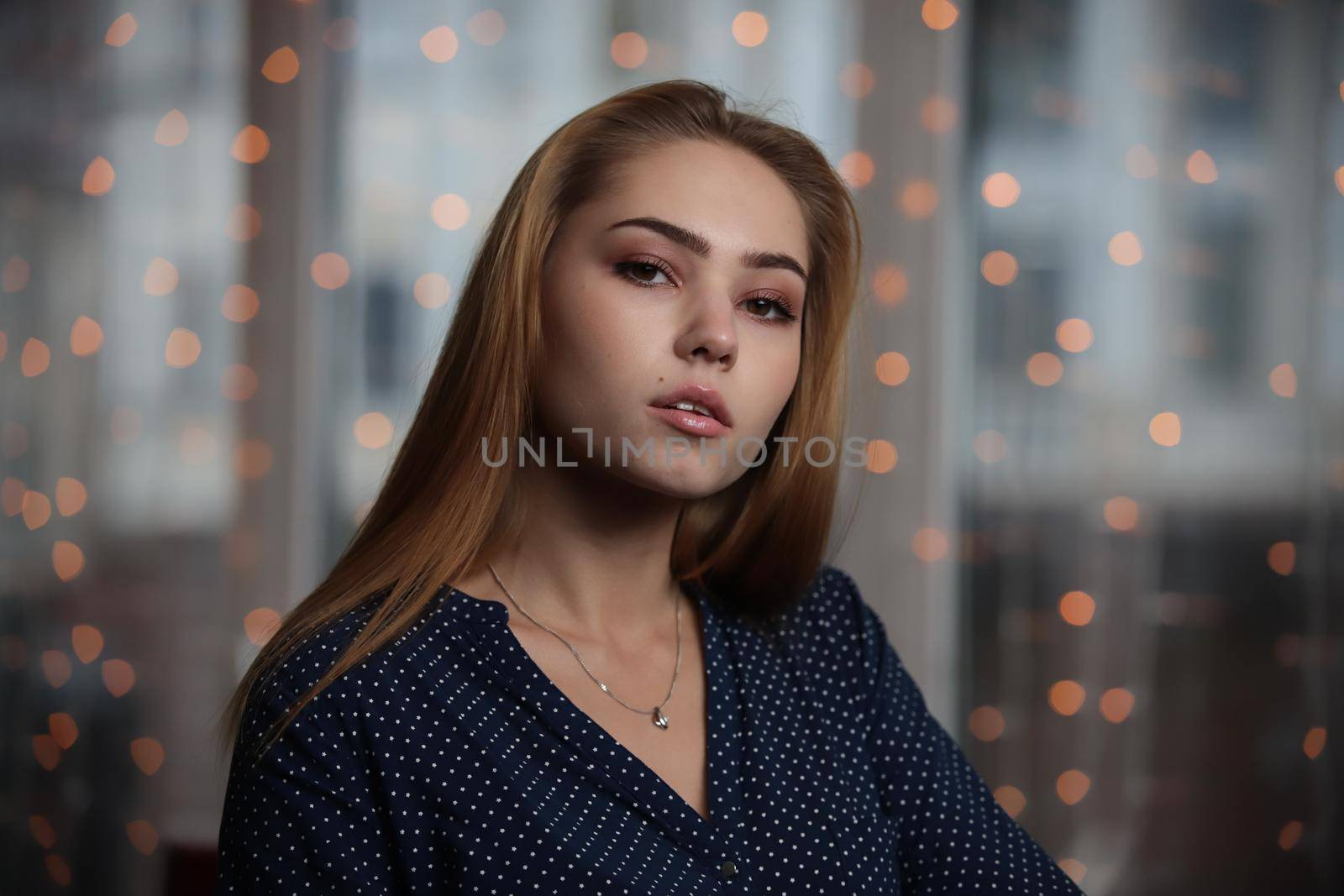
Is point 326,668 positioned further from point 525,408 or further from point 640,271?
point 640,271

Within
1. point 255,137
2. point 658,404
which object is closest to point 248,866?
point 658,404

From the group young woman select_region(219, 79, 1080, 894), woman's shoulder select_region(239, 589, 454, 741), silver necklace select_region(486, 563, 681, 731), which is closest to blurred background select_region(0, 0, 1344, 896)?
young woman select_region(219, 79, 1080, 894)

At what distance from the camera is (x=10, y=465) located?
2.50m

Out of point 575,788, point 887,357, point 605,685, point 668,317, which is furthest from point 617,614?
point 887,357

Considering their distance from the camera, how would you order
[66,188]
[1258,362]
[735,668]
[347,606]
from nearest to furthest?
[347,606] < [735,668] < [1258,362] < [66,188]

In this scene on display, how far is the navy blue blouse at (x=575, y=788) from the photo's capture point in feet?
2.79

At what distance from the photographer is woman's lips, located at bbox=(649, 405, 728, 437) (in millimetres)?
911

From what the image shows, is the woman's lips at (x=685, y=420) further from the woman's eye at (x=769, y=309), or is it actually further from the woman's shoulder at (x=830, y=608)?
the woman's shoulder at (x=830, y=608)

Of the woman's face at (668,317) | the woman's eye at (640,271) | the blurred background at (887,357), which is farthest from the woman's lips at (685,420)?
the blurred background at (887,357)

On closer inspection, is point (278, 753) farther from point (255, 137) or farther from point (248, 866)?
point (255, 137)

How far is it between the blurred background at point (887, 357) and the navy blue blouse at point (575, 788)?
46.4 inches

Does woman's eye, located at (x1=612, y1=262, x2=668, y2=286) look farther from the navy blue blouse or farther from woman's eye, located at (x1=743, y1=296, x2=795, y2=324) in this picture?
the navy blue blouse

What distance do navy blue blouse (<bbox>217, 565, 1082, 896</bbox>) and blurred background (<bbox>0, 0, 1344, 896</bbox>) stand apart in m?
1.18

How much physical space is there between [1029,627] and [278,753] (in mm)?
1773
